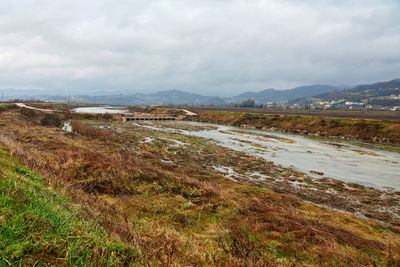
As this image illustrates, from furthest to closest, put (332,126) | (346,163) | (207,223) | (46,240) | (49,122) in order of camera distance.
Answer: (332,126) < (49,122) < (346,163) < (207,223) < (46,240)

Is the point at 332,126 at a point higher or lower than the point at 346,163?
higher

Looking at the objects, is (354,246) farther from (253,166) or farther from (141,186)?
(253,166)

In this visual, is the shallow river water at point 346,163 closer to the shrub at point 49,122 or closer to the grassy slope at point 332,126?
the grassy slope at point 332,126

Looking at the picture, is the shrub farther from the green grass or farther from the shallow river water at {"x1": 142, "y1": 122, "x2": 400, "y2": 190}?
the green grass

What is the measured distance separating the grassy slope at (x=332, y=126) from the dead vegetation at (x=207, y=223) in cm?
4622

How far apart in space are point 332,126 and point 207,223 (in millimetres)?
59025

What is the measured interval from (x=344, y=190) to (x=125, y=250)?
19.5 meters

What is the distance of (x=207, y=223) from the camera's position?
26.3ft

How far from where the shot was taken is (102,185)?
1051 centimetres

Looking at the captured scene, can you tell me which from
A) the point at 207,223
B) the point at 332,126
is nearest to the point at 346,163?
the point at 207,223

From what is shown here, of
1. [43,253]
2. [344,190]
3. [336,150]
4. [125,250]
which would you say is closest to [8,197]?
[43,253]

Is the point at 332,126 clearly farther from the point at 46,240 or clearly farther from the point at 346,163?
the point at 46,240

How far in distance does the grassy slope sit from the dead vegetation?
4622 centimetres

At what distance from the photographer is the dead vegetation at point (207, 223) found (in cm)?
513
